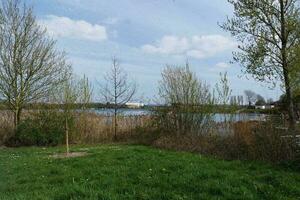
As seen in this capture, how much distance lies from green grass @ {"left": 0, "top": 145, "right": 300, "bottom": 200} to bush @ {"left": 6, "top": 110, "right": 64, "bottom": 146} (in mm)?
10667

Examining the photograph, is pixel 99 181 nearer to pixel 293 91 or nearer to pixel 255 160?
pixel 255 160

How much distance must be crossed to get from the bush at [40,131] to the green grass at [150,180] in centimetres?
1067

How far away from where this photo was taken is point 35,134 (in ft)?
77.0

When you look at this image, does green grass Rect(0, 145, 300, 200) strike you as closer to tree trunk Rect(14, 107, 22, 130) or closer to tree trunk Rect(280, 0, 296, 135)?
tree trunk Rect(280, 0, 296, 135)

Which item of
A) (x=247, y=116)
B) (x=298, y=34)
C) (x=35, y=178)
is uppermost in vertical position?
(x=298, y=34)

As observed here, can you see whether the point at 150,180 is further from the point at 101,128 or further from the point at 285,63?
the point at 101,128

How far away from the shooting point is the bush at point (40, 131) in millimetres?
23453

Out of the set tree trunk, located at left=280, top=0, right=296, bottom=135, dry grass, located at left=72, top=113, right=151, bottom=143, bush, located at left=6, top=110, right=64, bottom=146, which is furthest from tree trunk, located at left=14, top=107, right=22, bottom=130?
tree trunk, located at left=280, top=0, right=296, bottom=135

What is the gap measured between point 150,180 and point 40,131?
15413mm

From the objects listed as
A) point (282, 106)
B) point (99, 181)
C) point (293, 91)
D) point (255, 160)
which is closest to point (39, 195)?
point (99, 181)

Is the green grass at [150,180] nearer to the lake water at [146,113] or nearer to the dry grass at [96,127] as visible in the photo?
the lake water at [146,113]

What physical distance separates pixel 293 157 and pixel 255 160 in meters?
1.21

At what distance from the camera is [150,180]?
30.7 feet

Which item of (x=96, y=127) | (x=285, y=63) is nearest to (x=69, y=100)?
(x=96, y=127)
